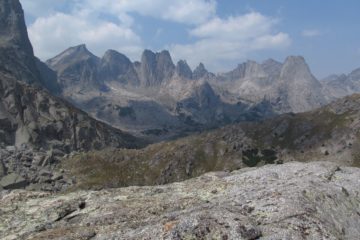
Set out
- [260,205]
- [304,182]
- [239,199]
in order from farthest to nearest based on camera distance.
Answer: [304,182] → [239,199] → [260,205]

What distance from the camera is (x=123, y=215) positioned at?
3009cm

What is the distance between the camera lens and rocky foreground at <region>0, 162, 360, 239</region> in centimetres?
2347

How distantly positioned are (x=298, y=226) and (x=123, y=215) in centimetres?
1153

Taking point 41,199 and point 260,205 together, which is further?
point 41,199

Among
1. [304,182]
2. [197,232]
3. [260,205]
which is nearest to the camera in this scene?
[197,232]

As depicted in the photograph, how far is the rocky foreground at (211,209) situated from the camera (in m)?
23.5

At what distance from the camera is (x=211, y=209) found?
25328 mm

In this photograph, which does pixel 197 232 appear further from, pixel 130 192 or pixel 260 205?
pixel 130 192

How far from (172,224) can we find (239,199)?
703 cm

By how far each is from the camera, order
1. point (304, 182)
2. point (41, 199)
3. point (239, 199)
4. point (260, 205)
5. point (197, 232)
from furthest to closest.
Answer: point (41, 199) → point (304, 182) → point (239, 199) → point (260, 205) → point (197, 232)

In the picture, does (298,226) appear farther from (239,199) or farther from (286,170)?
(286,170)

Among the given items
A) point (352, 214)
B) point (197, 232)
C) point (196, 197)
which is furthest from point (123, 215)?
point (352, 214)

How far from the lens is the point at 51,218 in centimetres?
3272

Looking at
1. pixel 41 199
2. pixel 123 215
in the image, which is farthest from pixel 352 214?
pixel 41 199
